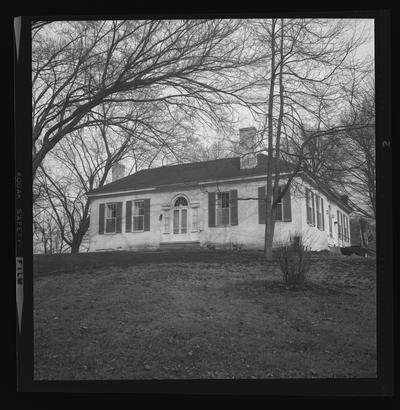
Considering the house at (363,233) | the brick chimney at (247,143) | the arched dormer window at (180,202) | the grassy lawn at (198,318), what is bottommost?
the grassy lawn at (198,318)

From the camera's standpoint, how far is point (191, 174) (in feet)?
22.9

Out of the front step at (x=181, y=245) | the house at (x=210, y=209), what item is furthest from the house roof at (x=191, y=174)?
the front step at (x=181, y=245)

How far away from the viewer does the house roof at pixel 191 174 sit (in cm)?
684

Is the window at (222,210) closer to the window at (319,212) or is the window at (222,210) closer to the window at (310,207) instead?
the window at (310,207)

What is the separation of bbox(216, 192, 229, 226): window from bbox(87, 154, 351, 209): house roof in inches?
10.7

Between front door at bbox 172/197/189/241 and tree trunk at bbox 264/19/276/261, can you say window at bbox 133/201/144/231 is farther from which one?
tree trunk at bbox 264/19/276/261

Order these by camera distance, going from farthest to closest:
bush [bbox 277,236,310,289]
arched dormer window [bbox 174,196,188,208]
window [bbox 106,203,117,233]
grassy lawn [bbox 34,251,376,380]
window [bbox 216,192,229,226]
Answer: window [bbox 106,203,117,233]
arched dormer window [bbox 174,196,188,208]
window [bbox 216,192,229,226]
bush [bbox 277,236,310,289]
grassy lawn [bbox 34,251,376,380]

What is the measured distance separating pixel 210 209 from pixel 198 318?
1.46 m

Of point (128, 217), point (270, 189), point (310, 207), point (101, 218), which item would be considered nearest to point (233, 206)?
point (270, 189)

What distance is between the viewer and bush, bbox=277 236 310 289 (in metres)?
6.68

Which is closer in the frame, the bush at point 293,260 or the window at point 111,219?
the bush at point 293,260

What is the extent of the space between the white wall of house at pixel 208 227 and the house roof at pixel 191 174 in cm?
10

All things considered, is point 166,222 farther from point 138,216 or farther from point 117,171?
point 117,171

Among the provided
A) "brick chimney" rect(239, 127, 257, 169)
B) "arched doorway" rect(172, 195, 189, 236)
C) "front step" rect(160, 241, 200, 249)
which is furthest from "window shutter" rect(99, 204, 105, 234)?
"brick chimney" rect(239, 127, 257, 169)
